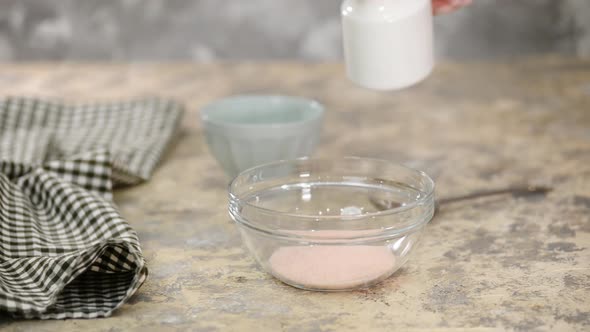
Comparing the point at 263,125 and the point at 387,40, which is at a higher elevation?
the point at 387,40

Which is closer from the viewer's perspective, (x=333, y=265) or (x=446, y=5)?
(x=333, y=265)

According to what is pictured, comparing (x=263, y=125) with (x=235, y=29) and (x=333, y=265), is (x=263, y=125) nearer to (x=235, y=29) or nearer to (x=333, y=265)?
(x=333, y=265)

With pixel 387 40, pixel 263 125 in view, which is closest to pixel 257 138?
pixel 263 125

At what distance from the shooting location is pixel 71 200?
3.58 feet

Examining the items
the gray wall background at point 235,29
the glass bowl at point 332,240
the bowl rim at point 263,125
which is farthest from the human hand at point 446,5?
the gray wall background at point 235,29

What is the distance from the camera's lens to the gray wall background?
7.49 ft

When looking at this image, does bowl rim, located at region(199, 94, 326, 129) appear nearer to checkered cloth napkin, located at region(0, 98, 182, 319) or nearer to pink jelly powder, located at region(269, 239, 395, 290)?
checkered cloth napkin, located at region(0, 98, 182, 319)

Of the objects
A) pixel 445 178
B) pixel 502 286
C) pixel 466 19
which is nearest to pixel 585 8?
pixel 466 19

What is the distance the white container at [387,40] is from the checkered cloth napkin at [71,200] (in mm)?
355

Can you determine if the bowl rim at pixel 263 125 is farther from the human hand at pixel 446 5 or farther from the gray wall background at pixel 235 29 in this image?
the gray wall background at pixel 235 29

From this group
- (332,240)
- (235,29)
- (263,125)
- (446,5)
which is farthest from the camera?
(235,29)

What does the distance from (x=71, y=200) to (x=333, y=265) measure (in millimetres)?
404

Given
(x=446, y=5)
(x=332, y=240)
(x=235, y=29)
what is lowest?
(x=235, y=29)

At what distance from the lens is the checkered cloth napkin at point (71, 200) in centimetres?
87
